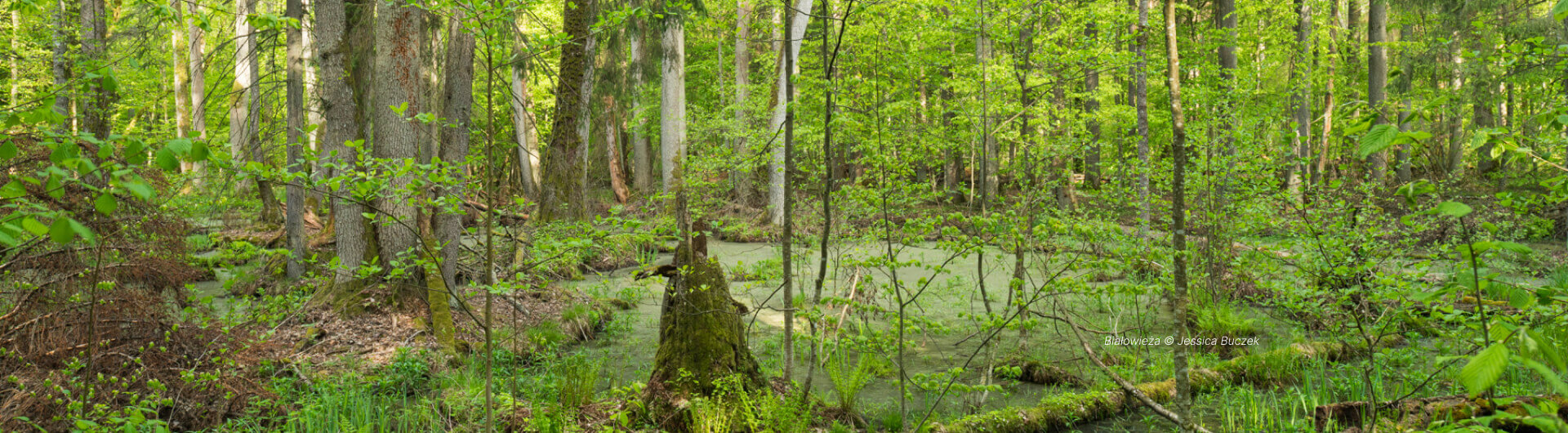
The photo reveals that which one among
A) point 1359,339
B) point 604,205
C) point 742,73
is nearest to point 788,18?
point 1359,339

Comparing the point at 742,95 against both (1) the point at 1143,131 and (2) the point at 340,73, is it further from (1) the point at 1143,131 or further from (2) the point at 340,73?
(2) the point at 340,73

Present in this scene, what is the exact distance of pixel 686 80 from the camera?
2588 cm

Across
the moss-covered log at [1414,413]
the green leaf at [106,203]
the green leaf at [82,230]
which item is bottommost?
the moss-covered log at [1414,413]

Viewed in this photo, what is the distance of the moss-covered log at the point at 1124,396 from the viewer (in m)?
4.84

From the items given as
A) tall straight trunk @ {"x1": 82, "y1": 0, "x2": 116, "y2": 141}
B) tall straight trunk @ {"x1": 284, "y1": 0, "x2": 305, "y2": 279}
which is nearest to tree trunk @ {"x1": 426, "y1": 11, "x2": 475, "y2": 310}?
tall straight trunk @ {"x1": 284, "y1": 0, "x2": 305, "y2": 279}

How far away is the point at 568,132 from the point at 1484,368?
8573mm

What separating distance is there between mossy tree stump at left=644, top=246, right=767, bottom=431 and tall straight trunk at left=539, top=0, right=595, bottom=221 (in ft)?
7.67

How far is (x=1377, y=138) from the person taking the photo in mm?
1792

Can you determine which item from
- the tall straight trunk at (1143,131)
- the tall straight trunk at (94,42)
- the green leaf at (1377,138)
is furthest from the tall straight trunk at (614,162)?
the green leaf at (1377,138)

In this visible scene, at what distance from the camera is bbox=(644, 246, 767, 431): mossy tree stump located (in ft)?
16.0

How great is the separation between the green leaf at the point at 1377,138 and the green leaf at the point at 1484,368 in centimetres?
46

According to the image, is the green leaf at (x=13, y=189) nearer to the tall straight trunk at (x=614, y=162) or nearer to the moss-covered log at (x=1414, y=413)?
the moss-covered log at (x=1414, y=413)

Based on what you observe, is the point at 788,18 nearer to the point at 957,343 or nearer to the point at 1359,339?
the point at 957,343

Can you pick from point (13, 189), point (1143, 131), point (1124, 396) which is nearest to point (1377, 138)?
point (13, 189)
